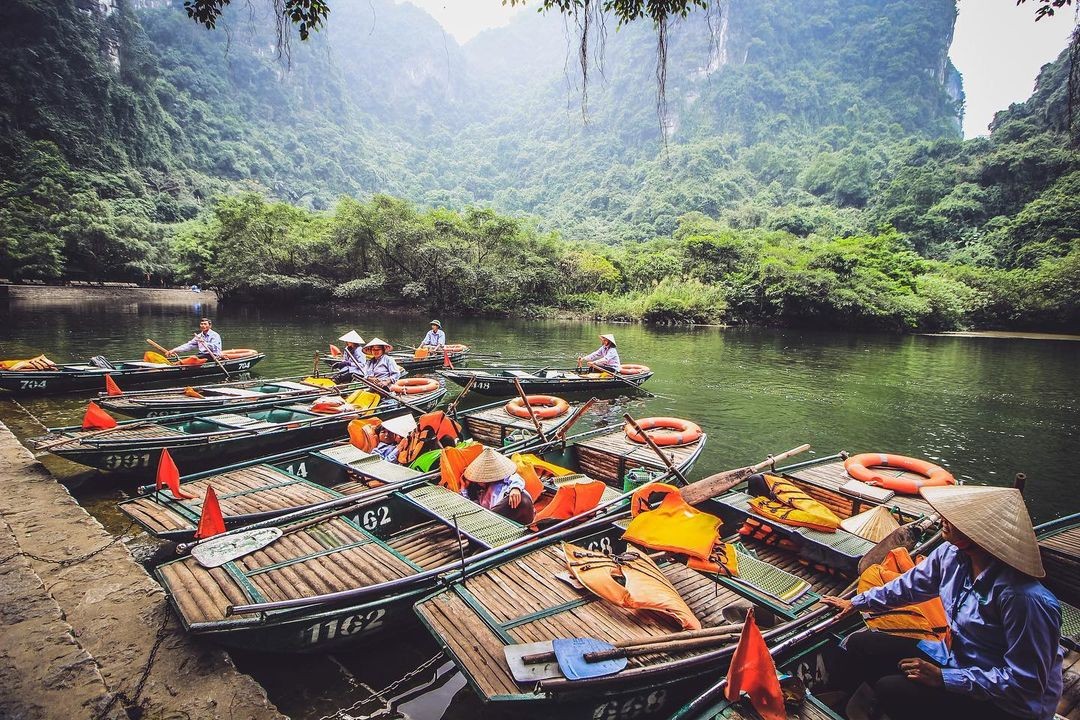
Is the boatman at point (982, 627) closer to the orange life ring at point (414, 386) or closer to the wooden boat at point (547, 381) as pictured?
the orange life ring at point (414, 386)

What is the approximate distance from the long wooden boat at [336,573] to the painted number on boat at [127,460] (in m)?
3.95

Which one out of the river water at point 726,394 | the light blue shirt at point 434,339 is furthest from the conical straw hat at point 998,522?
the light blue shirt at point 434,339

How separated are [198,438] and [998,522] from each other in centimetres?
903

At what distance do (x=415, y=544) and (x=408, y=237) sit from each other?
3640 centimetres

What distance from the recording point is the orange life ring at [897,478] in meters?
6.53

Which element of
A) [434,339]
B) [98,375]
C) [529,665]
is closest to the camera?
[529,665]

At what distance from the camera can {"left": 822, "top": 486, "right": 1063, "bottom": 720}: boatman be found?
248cm

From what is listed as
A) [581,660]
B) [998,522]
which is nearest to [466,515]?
Result: [581,660]

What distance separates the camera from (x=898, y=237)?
48.5 m

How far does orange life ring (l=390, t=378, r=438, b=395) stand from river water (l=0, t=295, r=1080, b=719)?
2807 mm

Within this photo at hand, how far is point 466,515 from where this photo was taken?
521cm

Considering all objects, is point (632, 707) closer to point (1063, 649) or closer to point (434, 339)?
point (1063, 649)

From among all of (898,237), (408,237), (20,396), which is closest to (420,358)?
(20,396)

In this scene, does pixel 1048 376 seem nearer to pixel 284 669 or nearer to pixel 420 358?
pixel 420 358
